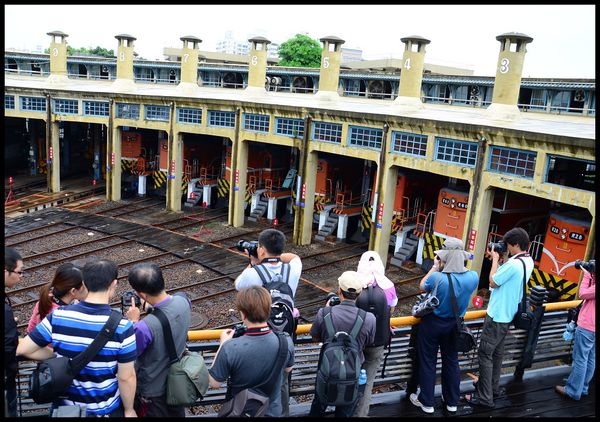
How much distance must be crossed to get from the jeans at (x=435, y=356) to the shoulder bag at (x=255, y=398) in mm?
2077

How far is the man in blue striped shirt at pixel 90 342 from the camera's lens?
385cm

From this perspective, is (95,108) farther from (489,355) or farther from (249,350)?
(249,350)

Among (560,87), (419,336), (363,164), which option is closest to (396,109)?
(363,164)

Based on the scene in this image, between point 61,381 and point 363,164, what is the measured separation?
20.0m

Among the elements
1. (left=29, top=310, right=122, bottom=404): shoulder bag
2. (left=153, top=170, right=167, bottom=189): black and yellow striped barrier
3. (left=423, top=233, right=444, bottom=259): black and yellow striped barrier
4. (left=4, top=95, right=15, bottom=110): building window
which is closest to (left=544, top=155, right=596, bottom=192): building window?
(left=423, top=233, right=444, bottom=259): black and yellow striped barrier

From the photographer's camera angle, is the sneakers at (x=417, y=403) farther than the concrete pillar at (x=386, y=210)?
No

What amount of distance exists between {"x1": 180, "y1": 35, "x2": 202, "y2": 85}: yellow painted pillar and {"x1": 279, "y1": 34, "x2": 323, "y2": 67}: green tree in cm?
3505

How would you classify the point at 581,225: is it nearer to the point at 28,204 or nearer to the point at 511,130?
the point at 511,130

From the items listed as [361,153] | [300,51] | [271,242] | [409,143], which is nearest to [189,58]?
[361,153]

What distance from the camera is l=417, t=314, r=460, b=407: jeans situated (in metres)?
5.61

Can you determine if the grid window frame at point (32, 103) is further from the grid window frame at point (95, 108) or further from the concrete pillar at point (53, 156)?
the grid window frame at point (95, 108)

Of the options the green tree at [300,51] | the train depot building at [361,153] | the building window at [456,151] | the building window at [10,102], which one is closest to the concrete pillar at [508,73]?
the train depot building at [361,153]

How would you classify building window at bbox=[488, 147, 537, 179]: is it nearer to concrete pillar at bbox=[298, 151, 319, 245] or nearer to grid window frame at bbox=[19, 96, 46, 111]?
concrete pillar at bbox=[298, 151, 319, 245]

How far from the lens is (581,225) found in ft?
43.9
